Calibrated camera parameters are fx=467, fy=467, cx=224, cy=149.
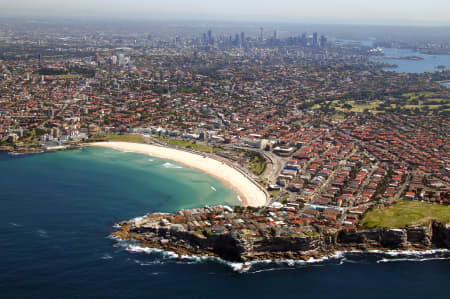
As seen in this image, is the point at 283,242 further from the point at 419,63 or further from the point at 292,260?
the point at 419,63

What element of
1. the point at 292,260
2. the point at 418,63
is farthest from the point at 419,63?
the point at 292,260

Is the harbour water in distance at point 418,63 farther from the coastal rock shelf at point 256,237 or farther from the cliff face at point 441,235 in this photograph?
the coastal rock shelf at point 256,237

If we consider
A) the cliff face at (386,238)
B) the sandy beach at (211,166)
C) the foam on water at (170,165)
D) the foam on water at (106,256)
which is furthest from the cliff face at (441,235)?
the foam on water at (170,165)

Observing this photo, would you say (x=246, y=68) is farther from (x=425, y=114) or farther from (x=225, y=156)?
(x=225, y=156)

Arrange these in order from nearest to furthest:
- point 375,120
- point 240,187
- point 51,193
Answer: point 51,193 → point 240,187 → point 375,120

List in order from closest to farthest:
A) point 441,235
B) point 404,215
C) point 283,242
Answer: point 283,242 < point 441,235 < point 404,215

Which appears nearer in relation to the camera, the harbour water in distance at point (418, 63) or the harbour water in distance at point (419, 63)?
the harbour water in distance at point (419, 63)

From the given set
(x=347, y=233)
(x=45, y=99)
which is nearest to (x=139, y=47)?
(x=45, y=99)

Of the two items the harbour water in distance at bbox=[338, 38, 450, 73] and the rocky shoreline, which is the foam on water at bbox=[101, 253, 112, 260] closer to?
the rocky shoreline
